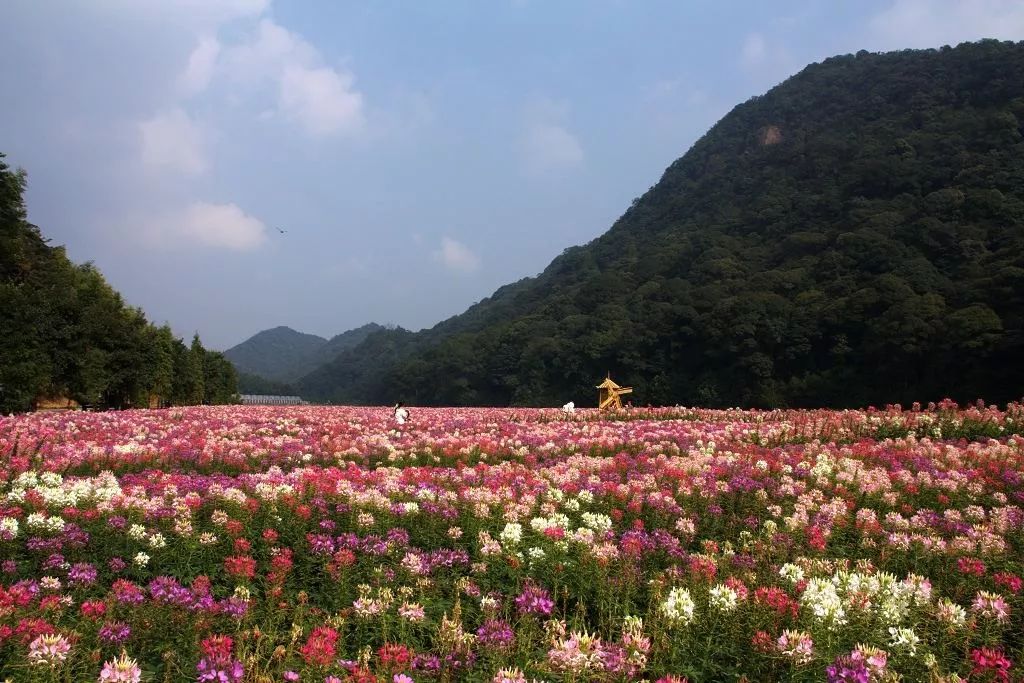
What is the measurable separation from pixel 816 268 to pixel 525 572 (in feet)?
190

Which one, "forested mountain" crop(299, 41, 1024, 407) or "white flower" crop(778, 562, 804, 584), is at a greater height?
"forested mountain" crop(299, 41, 1024, 407)

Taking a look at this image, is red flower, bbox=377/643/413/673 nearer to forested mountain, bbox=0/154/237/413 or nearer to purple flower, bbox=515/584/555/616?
purple flower, bbox=515/584/555/616

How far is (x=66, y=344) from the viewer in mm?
26297

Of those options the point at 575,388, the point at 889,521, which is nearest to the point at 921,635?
the point at 889,521

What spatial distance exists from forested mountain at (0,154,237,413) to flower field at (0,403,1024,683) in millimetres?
16318

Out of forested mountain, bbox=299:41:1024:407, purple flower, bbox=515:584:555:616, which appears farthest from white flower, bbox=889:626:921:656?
forested mountain, bbox=299:41:1024:407

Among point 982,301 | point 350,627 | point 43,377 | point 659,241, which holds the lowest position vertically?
point 350,627

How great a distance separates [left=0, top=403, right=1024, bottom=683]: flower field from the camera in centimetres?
342

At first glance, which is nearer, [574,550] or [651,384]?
[574,550]

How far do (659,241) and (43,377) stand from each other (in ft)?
250

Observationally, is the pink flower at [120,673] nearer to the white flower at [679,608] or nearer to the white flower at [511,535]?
the white flower at [679,608]

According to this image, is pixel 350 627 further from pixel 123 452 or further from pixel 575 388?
pixel 575 388

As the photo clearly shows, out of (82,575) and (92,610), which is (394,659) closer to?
(92,610)

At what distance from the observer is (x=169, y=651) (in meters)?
3.53
